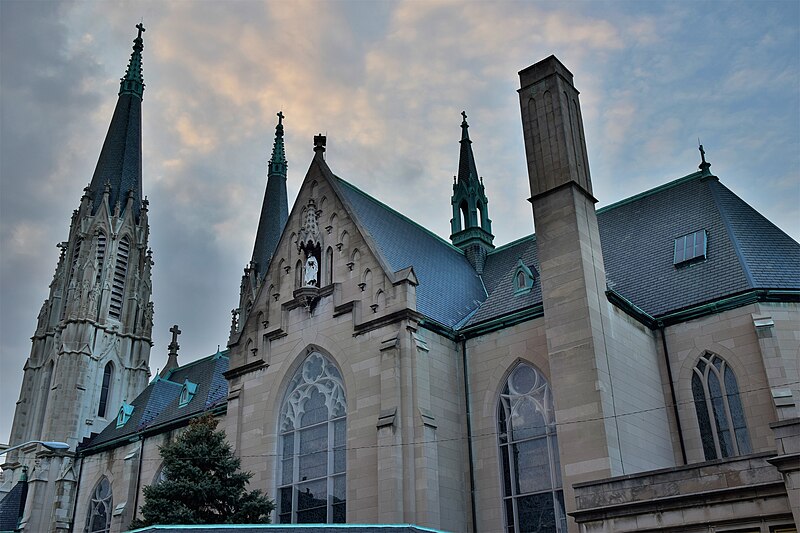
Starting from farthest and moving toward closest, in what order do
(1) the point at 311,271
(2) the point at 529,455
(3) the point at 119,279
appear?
(3) the point at 119,279, (1) the point at 311,271, (2) the point at 529,455

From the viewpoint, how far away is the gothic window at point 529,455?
21922mm

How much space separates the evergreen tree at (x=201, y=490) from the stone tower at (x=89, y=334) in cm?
1918

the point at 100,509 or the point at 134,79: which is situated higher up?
the point at 134,79

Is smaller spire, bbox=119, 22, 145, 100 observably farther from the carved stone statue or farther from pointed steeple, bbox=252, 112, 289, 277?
the carved stone statue

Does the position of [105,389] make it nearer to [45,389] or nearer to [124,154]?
[45,389]

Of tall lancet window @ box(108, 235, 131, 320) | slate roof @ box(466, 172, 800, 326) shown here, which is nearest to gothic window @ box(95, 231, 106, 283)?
tall lancet window @ box(108, 235, 131, 320)

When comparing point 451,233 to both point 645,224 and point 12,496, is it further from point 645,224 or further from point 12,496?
point 12,496

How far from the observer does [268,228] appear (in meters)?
58.4

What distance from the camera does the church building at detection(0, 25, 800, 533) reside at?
2052 centimetres

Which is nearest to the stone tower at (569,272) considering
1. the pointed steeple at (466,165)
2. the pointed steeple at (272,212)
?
the pointed steeple at (466,165)

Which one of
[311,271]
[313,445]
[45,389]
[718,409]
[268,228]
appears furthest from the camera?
[268,228]

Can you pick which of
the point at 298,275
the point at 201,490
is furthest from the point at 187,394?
the point at 201,490

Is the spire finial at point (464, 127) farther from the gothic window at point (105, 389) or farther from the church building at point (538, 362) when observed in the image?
the gothic window at point (105, 389)

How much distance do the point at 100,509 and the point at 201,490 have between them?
17.5m
